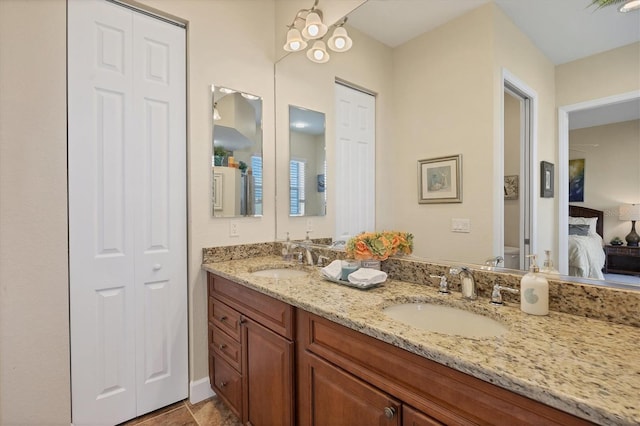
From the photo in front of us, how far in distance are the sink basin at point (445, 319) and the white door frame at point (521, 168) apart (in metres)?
0.30

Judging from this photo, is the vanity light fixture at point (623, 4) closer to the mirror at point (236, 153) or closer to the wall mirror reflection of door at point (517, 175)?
the wall mirror reflection of door at point (517, 175)

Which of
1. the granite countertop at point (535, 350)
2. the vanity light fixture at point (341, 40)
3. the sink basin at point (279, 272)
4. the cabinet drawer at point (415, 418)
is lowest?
the cabinet drawer at point (415, 418)

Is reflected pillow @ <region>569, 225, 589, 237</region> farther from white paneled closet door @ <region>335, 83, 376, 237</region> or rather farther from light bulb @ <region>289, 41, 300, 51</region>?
light bulb @ <region>289, 41, 300, 51</region>

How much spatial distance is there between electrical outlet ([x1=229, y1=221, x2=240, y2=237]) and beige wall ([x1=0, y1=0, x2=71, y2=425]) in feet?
2.93

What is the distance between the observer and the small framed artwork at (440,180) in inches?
51.9

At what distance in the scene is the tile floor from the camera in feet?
5.85

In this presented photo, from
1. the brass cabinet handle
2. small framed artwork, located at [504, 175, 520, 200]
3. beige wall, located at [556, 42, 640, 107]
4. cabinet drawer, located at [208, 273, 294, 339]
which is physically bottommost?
the brass cabinet handle

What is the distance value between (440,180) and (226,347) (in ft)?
4.86

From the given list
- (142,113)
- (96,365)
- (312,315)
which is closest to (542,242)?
(312,315)

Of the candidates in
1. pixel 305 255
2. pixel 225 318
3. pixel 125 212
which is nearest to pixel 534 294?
pixel 305 255

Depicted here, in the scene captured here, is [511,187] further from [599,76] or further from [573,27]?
[573,27]

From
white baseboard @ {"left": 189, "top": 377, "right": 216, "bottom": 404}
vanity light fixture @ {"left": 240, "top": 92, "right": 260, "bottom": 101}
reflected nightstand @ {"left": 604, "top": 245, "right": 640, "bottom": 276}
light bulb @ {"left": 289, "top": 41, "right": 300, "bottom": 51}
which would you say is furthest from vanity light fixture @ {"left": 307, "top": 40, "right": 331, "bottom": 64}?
white baseboard @ {"left": 189, "top": 377, "right": 216, "bottom": 404}

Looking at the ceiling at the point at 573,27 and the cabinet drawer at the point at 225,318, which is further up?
the ceiling at the point at 573,27

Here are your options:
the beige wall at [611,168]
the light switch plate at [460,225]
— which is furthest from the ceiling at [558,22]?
the light switch plate at [460,225]
